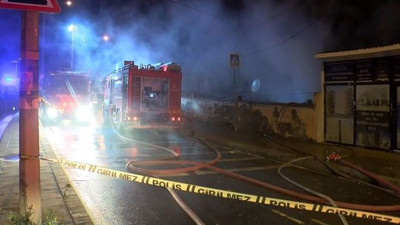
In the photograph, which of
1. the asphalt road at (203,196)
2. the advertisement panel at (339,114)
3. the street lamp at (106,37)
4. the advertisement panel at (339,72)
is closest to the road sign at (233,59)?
the advertisement panel at (339,72)

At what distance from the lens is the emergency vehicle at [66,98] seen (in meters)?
18.7

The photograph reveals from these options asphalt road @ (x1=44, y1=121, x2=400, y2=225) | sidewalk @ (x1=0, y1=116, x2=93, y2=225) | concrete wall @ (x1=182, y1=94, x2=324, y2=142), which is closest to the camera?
sidewalk @ (x1=0, y1=116, x2=93, y2=225)

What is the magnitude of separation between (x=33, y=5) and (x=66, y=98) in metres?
16.1

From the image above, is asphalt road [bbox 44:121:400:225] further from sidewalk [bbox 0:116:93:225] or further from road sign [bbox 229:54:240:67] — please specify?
road sign [bbox 229:54:240:67]

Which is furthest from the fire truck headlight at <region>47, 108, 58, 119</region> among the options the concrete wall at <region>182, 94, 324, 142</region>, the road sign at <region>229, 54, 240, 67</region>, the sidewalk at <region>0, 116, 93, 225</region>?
the sidewalk at <region>0, 116, 93, 225</region>

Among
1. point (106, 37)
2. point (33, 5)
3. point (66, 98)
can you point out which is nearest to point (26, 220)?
point (33, 5)

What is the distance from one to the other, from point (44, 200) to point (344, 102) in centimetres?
816

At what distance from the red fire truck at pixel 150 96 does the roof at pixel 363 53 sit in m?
5.45

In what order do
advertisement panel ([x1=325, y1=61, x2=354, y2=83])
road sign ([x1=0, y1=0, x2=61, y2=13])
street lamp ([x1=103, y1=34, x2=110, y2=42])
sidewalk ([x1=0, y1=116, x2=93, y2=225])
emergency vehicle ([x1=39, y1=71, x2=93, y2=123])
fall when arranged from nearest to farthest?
road sign ([x1=0, y1=0, x2=61, y2=13]) < sidewalk ([x1=0, y1=116, x2=93, y2=225]) < advertisement panel ([x1=325, y1=61, x2=354, y2=83]) < emergency vehicle ([x1=39, y1=71, x2=93, y2=123]) < street lamp ([x1=103, y1=34, x2=110, y2=42])

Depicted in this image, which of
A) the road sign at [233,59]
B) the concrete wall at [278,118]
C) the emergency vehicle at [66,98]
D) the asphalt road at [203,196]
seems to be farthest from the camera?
the emergency vehicle at [66,98]

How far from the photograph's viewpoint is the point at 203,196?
19.2 ft

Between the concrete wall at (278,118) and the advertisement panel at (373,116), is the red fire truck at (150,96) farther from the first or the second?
the advertisement panel at (373,116)

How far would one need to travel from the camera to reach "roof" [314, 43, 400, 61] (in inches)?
358

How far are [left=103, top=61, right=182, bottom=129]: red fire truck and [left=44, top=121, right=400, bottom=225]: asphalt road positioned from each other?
3.59 m
